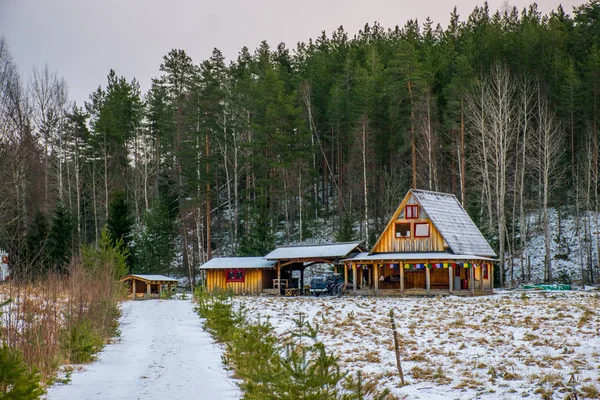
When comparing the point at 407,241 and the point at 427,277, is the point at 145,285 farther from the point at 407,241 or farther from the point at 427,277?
the point at 427,277

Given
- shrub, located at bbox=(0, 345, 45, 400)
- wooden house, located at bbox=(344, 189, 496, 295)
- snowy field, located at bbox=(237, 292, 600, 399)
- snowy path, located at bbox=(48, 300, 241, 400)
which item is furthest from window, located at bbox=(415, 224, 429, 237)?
shrub, located at bbox=(0, 345, 45, 400)

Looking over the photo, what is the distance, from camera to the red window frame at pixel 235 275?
42.7 meters

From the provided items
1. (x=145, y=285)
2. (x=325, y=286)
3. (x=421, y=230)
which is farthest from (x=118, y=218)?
(x=421, y=230)

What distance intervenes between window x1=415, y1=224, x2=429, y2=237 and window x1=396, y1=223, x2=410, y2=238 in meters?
0.60

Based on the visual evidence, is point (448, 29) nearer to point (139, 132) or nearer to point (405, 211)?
point (139, 132)

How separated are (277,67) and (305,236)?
2205 centimetres

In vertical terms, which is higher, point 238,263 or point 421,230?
point 421,230

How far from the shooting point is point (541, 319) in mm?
18375

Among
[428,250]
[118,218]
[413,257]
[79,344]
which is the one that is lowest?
[79,344]

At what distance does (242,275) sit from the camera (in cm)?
4266

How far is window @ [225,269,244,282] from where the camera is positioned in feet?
140

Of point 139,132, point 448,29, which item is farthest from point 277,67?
point 448,29

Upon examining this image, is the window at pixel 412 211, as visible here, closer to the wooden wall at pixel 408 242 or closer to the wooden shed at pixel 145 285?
the wooden wall at pixel 408 242

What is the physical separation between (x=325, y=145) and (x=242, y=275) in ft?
88.5
